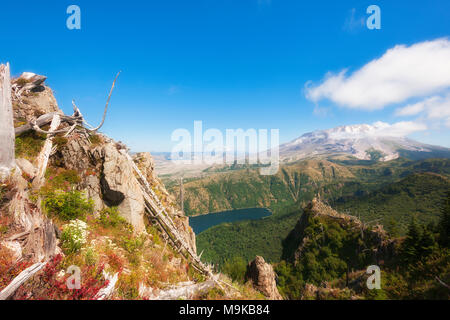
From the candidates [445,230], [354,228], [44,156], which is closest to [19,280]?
[44,156]

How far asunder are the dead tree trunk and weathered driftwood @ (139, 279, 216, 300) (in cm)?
767

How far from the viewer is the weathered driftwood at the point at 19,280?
3847 millimetres

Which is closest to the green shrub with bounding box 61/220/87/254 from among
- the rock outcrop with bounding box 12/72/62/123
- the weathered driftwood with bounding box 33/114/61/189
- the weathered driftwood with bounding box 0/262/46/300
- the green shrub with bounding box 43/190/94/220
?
the weathered driftwood with bounding box 0/262/46/300

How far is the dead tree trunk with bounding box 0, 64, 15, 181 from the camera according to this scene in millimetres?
7831

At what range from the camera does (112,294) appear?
588cm

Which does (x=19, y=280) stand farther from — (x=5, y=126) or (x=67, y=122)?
(x=67, y=122)

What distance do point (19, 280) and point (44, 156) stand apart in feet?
31.3

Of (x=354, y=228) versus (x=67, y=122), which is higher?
(x=67, y=122)

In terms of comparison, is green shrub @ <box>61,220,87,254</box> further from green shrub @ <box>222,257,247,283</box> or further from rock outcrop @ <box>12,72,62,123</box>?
green shrub @ <box>222,257,247,283</box>

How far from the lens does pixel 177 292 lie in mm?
7941

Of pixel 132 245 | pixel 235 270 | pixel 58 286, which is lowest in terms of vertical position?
pixel 235 270

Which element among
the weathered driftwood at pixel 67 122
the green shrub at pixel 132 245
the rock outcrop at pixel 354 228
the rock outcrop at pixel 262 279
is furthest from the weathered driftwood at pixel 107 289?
the rock outcrop at pixel 354 228
